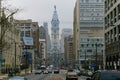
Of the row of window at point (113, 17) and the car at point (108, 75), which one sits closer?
the car at point (108, 75)

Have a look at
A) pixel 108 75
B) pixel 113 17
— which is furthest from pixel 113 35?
pixel 108 75

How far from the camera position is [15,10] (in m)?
52.6

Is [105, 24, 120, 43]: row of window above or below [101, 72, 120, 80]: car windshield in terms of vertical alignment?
above

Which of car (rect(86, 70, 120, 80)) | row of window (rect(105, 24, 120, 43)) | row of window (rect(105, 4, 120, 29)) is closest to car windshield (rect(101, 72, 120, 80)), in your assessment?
car (rect(86, 70, 120, 80))

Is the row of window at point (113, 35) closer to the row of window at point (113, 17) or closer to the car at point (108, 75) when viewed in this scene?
the row of window at point (113, 17)

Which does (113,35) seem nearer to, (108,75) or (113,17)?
(113,17)

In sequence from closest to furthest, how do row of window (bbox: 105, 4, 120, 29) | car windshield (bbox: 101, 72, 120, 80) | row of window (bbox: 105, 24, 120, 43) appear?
1. car windshield (bbox: 101, 72, 120, 80)
2. row of window (bbox: 105, 24, 120, 43)
3. row of window (bbox: 105, 4, 120, 29)

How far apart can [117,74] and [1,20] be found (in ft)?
111

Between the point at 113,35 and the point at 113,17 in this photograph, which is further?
the point at 113,17

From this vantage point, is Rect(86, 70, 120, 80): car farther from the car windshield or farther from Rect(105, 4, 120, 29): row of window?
Rect(105, 4, 120, 29): row of window

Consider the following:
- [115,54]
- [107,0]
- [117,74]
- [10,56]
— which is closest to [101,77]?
[117,74]

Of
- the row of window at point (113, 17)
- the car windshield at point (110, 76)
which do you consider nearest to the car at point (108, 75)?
the car windshield at point (110, 76)

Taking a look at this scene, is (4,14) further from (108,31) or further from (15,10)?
(108,31)

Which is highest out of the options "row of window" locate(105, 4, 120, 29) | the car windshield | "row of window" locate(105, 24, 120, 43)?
"row of window" locate(105, 4, 120, 29)
